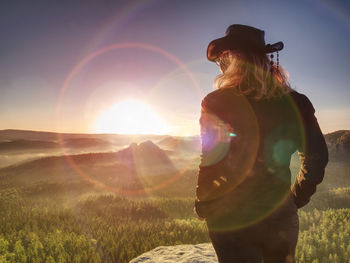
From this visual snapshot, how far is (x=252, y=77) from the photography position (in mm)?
2021

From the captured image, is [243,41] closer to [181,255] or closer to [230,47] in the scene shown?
[230,47]

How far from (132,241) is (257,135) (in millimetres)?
5750

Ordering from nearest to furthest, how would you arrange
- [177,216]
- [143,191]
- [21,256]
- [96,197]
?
[21,256]
[177,216]
[96,197]
[143,191]

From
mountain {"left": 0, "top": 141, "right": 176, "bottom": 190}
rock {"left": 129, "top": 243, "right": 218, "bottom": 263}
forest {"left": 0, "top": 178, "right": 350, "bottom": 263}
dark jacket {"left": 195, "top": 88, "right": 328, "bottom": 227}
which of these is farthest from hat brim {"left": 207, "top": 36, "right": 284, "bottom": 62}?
mountain {"left": 0, "top": 141, "right": 176, "bottom": 190}

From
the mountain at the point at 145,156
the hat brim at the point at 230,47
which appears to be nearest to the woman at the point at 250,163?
the hat brim at the point at 230,47

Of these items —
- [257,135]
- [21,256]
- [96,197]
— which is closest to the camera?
[257,135]

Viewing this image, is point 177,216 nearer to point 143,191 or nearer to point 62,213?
point 62,213

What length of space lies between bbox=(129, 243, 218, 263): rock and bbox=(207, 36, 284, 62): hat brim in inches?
158

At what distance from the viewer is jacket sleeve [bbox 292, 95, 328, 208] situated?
6.68 ft

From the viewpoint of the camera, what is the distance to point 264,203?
6.32ft

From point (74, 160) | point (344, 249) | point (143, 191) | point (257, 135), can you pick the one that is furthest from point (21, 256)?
point (74, 160)

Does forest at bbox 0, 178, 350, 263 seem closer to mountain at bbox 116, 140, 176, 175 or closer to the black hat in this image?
the black hat

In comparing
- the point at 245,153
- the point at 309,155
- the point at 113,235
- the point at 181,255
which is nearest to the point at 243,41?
the point at 245,153

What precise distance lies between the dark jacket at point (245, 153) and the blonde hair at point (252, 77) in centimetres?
6
